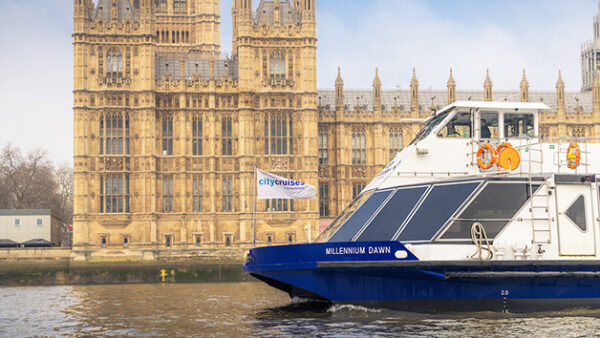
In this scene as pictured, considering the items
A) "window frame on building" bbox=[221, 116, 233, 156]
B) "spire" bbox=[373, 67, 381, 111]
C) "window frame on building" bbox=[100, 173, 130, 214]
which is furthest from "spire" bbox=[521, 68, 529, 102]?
"window frame on building" bbox=[100, 173, 130, 214]

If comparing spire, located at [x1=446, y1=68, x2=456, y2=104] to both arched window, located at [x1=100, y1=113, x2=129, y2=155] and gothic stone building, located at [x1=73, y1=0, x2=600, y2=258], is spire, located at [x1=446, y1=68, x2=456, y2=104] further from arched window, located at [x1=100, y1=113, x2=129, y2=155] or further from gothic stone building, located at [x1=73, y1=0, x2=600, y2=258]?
arched window, located at [x1=100, y1=113, x2=129, y2=155]

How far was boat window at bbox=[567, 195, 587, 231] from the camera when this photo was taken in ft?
81.8

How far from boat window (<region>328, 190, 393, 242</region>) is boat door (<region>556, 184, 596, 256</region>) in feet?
17.2

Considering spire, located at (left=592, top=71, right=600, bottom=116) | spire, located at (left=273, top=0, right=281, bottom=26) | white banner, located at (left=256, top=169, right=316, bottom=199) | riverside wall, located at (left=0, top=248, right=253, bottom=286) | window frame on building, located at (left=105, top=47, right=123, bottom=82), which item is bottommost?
riverside wall, located at (left=0, top=248, right=253, bottom=286)

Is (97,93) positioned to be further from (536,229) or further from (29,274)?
(536,229)

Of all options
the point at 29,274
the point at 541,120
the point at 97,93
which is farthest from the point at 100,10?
the point at 541,120

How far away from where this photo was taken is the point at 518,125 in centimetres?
2681

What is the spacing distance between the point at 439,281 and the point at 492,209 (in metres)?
2.70

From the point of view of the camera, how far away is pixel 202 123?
6456cm

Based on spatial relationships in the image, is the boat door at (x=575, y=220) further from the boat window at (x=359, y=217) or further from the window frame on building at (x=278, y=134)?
the window frame on building at (x=278, y=134)

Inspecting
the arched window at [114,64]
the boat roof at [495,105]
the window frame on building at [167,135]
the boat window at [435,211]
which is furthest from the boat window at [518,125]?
the arched window at [114,64]

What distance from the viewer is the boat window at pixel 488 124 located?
87.1ft

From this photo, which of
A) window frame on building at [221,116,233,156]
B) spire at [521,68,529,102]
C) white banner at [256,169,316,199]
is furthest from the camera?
spire at [521,68,529,102]

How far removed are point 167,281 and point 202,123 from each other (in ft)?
42.7
